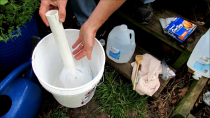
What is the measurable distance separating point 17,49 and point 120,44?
748 millimetres

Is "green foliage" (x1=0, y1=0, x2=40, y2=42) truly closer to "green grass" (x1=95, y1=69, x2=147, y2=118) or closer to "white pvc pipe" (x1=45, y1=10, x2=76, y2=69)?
"white pvc pipe" (x1=45, y1=10, x2=76, y2=69)

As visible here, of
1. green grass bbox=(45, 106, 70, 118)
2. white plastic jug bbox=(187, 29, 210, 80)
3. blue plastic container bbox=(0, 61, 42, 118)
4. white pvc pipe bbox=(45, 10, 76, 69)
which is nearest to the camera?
white pvc pipe bbox=(45, 10, 76, 69)

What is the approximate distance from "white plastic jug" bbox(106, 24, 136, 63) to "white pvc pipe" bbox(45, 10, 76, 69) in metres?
0.39

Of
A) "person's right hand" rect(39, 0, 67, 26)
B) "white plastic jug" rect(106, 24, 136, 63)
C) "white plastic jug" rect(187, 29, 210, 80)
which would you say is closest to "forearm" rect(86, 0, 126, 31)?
"person's right hand" rect(39, 0, 67, 26)

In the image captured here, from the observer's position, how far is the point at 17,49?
1030 mm

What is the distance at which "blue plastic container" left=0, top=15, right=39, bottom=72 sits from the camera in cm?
97

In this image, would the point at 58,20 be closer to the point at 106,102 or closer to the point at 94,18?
the point at 94,18

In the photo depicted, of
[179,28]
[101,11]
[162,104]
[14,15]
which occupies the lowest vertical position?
[162,104]

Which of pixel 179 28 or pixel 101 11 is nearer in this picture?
pixel 101 11

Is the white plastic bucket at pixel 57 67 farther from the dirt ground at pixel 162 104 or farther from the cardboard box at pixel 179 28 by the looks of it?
the cardboard box at pixel 179 28

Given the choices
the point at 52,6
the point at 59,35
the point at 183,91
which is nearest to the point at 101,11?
the point at 59,35

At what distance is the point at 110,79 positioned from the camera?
126cm

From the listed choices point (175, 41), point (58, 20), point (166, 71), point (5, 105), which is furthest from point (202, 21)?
point (5, 105)

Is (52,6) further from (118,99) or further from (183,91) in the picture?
(183,91)
